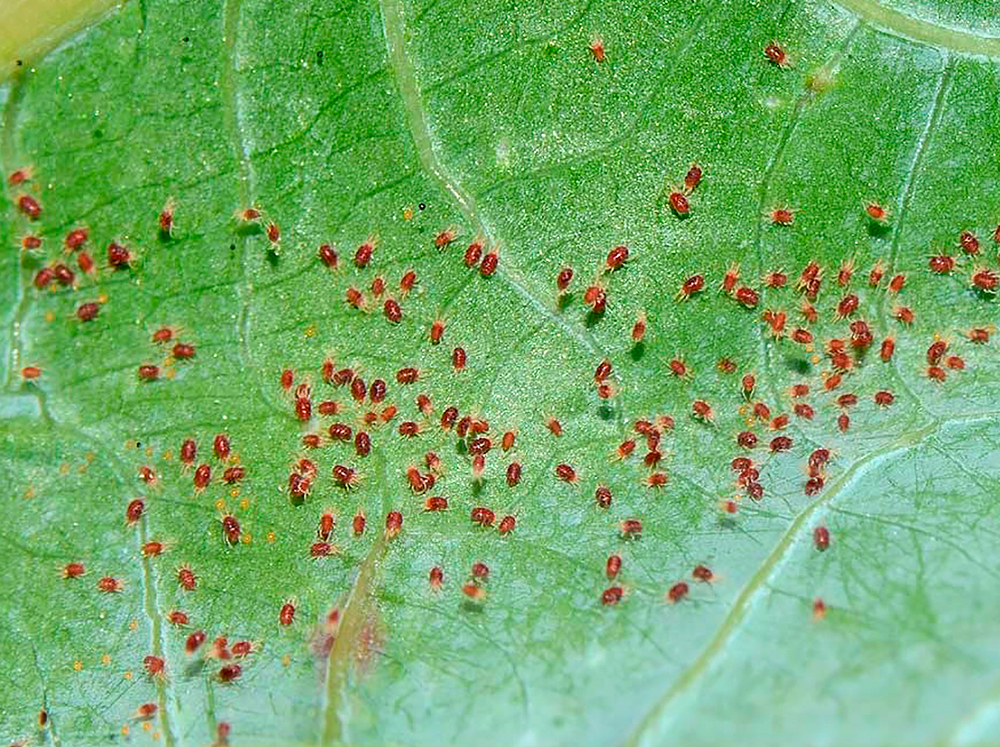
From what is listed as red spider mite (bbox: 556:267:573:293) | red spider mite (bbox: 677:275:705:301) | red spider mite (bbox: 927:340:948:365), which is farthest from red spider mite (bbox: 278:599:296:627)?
red spider mite (bbox: 927:340:948:365)

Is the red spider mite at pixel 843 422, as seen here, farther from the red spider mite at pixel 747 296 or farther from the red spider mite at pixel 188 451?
the red spider mite at pixel 188 451

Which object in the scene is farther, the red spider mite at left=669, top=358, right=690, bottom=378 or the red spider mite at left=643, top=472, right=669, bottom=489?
the red spider mite at left=669, top=358, right=690, bottom=378

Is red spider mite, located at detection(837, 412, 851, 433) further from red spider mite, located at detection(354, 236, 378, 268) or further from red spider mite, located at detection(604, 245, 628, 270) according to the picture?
red spider mite, located at detection(354, 236, 378, 268)

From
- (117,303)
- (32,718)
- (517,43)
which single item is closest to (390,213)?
(517,43)

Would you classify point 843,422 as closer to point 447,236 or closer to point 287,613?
point 447,236

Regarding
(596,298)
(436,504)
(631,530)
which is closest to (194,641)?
(436,504)

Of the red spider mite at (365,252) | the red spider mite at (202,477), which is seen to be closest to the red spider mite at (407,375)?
the red spider mite at (365,252)
